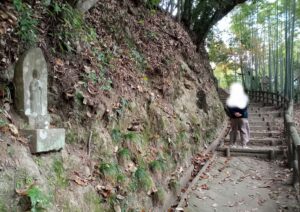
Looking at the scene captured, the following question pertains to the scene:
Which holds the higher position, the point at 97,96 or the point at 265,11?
the point at 265,11

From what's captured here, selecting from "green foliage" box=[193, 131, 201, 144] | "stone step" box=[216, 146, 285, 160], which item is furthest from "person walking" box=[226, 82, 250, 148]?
"green foliage" box=[193, 131, 201, 144]

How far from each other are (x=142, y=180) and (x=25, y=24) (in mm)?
2697

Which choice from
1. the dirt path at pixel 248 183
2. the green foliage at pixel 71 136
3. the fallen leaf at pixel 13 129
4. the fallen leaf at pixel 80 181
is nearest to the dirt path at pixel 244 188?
the dirt path at pixel 248 183

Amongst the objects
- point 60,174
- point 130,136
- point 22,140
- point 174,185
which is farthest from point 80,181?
point 174,185

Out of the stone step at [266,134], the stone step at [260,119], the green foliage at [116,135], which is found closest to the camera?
the green foliage at [116,135]

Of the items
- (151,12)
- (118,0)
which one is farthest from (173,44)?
(118,0)

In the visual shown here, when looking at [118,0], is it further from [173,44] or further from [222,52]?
[222,52]

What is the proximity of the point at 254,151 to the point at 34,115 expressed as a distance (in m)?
6.15

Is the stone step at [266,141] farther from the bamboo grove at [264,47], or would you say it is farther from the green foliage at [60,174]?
the green foliage at [60,174]

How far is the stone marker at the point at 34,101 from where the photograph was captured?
140 inches

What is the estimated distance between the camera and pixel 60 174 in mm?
3719

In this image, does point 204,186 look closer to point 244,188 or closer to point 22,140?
point 244,188

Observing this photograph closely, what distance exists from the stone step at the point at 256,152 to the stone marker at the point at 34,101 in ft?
18.2

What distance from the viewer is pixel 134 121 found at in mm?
5785
